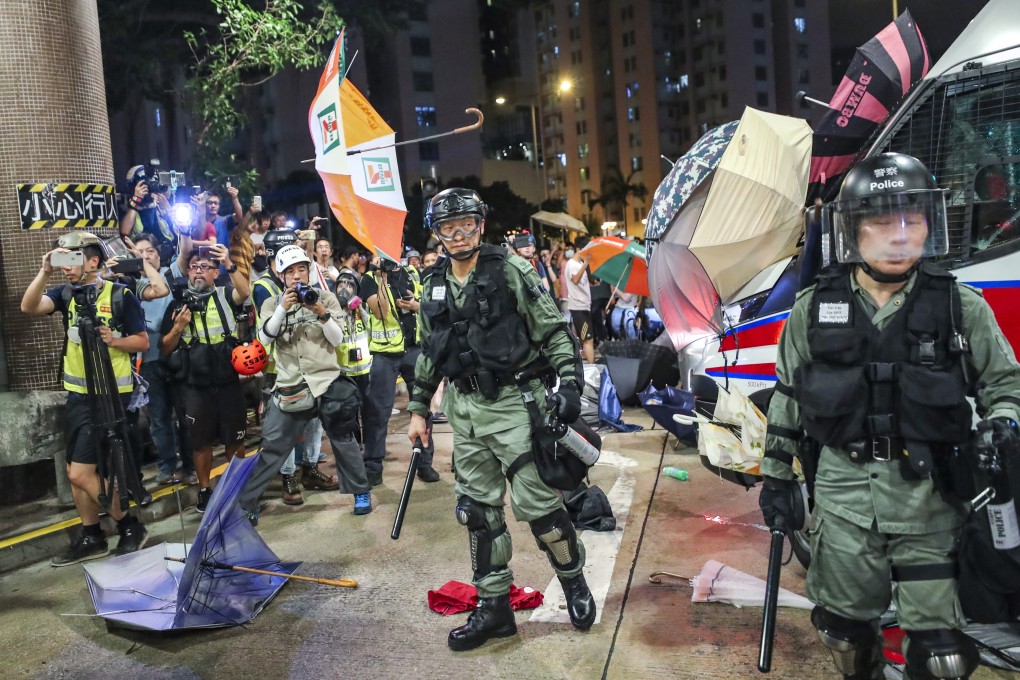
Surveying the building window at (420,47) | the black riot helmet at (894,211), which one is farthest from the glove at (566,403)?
the building window at (420,47)

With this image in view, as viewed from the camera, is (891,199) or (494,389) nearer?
(891,199)

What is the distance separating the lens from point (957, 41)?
4.17 metres

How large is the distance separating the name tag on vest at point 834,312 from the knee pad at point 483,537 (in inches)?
78.0

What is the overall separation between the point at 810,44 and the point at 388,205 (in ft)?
333

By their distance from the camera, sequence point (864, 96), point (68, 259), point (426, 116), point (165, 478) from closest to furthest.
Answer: point (68, 259), point (864, 96), point (165, 478), point (426, 116)

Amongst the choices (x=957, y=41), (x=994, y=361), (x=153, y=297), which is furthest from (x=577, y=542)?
(x=153, y=297)

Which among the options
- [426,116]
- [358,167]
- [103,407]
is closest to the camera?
[103,407]

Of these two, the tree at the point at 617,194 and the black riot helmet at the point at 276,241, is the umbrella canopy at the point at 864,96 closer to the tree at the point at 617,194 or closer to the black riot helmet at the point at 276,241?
the black riot helmet at the point at 276,241

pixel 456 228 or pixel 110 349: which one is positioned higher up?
pixel 456 228

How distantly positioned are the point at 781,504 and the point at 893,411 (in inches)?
20.2

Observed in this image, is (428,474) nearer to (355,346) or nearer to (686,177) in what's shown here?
(355,346)

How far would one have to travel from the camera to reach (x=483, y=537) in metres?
3.98

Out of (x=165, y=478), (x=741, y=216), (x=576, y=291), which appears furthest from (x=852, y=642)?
(x=576, y=291)

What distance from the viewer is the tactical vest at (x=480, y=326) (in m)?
3.91
